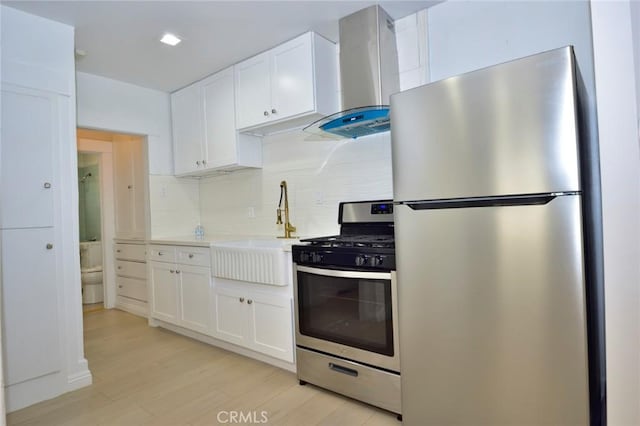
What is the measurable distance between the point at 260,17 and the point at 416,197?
1714 millimetres

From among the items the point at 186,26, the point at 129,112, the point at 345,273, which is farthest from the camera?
the point at 129,112

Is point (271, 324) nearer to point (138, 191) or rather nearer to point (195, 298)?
point (195, 298)

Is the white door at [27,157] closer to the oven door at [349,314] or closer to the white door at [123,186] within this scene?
the oven door at [349,314]

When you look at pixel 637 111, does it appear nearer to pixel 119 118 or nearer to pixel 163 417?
pixel 163 417

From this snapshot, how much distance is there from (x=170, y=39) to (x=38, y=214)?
153cm

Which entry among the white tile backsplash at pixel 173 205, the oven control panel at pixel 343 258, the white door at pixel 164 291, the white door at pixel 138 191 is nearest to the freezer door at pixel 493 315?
the oven control panel at pixel 343 258

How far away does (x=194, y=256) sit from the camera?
9.86 ft

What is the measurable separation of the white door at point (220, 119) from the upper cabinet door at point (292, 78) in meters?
0.55

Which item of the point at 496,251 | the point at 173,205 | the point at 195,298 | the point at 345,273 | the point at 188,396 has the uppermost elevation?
the point at 173,205

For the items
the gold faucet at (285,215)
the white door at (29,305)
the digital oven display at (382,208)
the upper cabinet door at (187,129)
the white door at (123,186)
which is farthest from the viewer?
the white door at (123,186)

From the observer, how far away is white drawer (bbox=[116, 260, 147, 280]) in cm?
404

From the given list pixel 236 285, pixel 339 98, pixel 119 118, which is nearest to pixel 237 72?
pixel 339 98

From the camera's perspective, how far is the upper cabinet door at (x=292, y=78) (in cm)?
258

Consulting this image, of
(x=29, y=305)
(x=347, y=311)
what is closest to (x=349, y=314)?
(x=347, y=311)
